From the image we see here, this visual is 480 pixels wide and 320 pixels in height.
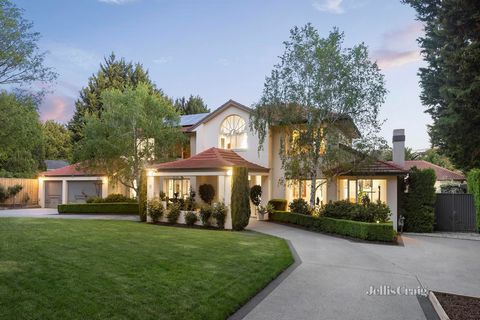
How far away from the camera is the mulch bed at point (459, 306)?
19.1 ft

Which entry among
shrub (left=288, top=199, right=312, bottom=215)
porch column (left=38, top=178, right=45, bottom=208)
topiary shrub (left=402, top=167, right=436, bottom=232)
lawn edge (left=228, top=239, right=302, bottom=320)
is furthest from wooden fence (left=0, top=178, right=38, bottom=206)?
topiary shrub (left=402, top=167, right=436, bottom=232)


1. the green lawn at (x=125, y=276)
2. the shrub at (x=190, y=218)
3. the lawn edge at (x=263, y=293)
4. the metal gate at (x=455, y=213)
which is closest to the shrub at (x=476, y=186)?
the metal gate at (x=455, y=213)

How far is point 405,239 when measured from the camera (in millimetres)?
15789

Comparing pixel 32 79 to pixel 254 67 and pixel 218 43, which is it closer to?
pixel 218 43

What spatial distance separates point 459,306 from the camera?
20.8 feet

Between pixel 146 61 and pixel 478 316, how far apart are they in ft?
159

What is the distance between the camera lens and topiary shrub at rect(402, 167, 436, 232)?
59.0 feet

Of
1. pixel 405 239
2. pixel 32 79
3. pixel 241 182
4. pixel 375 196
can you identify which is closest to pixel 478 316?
pixel 405 239

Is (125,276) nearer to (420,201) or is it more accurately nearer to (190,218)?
(190,218)

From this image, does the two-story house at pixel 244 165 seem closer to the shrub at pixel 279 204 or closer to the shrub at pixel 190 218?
the shrub at pixel 279 204

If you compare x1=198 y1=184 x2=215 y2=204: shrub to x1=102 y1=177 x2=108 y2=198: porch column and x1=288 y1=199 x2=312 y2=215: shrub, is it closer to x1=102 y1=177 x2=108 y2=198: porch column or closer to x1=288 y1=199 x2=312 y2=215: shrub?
x1=288 y1=199 x2=312 y2=215: shrub

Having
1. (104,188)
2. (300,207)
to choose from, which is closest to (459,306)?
(300,207)

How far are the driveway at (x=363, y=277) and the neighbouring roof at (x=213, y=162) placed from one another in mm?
5412

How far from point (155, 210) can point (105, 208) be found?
22.7 feet
